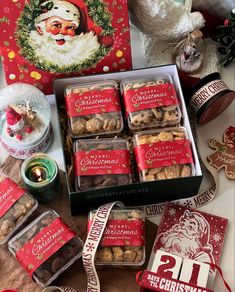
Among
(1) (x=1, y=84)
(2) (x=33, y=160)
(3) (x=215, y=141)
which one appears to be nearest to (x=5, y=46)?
(1) (x=1, y=84)

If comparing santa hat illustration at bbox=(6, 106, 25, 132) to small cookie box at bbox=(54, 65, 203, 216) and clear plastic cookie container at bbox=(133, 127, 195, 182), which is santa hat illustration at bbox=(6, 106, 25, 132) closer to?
small cookie box at bbox=(54, 65, 203, 216)

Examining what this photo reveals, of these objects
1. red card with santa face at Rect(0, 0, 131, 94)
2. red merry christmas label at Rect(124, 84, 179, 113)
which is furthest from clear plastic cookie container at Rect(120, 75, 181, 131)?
red card with santa face at Rect(0, 0, 131, 94)

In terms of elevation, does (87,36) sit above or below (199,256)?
above

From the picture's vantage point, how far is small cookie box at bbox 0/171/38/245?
39.5 inches

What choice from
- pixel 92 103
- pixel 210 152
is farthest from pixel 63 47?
pixel 210 152

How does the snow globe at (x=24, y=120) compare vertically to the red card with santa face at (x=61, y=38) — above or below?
below

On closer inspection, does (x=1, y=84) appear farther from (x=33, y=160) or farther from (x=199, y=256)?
(x=199, y=256)

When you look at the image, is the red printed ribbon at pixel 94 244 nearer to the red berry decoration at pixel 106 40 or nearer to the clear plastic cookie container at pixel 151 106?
the clear plastic cookie container at pixel 151 106

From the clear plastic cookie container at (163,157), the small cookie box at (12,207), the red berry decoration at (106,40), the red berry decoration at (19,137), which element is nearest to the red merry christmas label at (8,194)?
the small cookie box at (12,207)

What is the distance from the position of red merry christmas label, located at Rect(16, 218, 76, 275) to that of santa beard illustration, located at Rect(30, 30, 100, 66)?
1.22 ft

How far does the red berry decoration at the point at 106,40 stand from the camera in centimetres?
113

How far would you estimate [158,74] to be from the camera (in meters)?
1.17

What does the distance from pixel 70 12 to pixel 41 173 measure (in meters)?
0.35

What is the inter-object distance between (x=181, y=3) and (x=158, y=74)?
0.16m
